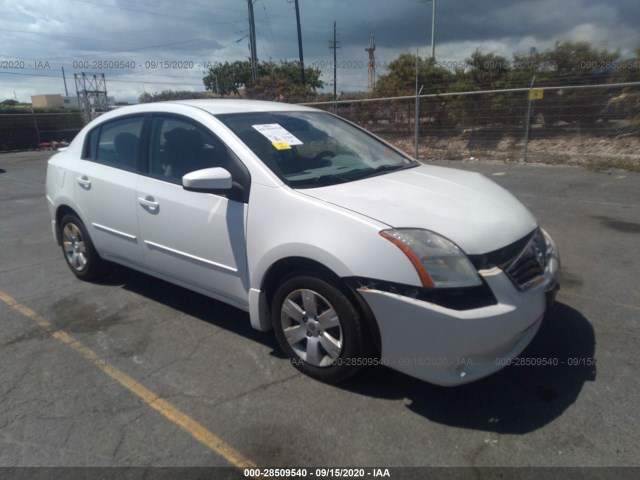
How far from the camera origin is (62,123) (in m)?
25.9

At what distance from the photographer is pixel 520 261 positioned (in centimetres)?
270

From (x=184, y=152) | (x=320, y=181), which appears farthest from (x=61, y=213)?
(x=320, y=181)

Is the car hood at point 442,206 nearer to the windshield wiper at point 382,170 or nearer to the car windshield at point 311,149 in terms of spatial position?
the windshield wiper at point 382,170

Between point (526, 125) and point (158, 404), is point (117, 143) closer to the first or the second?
point (158, 404)

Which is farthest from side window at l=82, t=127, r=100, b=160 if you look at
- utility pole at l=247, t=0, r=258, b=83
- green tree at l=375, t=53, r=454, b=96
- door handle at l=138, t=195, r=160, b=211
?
utility pole at l=247, t=0, r=258, b=83

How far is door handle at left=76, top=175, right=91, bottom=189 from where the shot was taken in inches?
170

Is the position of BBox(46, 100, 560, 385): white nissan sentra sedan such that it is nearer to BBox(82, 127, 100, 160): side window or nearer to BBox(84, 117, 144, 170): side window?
BBox(84, 117, 144, 170): side window

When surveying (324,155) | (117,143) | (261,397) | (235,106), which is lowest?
(261,397)

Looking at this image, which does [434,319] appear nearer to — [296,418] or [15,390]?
[296,418]

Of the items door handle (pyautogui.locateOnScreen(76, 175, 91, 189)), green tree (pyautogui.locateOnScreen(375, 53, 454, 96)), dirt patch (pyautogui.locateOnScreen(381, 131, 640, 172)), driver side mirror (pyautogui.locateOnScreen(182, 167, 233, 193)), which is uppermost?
green tree (pyautogui.locateOnScreen(375, 53, 454, 96))

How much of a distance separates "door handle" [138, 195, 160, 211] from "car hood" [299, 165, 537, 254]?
1304mm

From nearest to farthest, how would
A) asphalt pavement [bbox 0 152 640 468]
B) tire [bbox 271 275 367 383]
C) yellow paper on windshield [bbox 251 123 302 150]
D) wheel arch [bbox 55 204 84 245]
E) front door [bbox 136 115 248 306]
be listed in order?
asphalt pavement [bbox 0 152 640 468], tire [bbox 271 275 367 383], front door [bbox 136 115 248 306], yellow paper on windshield [bbox 251 123 302 150], wheel arch [bbox 55 204 84 245]

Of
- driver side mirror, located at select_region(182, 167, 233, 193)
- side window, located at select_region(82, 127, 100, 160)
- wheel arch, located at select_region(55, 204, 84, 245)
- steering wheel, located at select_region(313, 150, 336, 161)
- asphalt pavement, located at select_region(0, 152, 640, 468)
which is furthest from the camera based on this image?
wheel arch, located at select_region(55, 204, 84, 245)

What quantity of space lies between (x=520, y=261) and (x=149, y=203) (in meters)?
2.62
